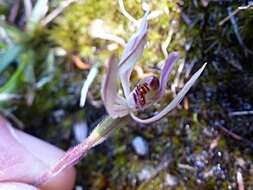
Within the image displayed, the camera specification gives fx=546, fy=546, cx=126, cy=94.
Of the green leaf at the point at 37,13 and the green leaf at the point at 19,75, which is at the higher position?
the green leaf at the point at 37,13

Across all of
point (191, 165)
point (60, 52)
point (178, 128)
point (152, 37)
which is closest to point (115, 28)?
point (152, 37)

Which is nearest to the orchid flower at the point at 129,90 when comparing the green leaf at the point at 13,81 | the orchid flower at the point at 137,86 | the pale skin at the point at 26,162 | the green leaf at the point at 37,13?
the orchid flower at the point at 137,86

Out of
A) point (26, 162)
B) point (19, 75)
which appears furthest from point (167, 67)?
point (19, 75)

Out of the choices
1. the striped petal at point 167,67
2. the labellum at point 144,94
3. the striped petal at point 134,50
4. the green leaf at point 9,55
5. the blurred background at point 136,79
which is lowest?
the blurred background at point 136,79

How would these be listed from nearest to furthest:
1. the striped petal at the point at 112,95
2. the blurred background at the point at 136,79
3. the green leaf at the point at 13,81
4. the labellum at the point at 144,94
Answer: the striped petal at the point at 112,95 → the labellum at the point at 144,94 → the blurred background at the point at 136,79 → the green leaf at the point at 13,81

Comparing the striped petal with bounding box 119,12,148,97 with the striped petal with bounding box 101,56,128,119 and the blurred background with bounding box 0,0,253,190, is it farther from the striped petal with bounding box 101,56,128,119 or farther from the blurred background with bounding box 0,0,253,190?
the blurred background with bounding box 0,0,253,190

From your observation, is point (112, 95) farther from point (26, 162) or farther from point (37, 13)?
point (37, 13)

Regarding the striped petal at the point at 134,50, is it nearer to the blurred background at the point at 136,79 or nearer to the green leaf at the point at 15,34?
the blurred background at the point at 136,79
